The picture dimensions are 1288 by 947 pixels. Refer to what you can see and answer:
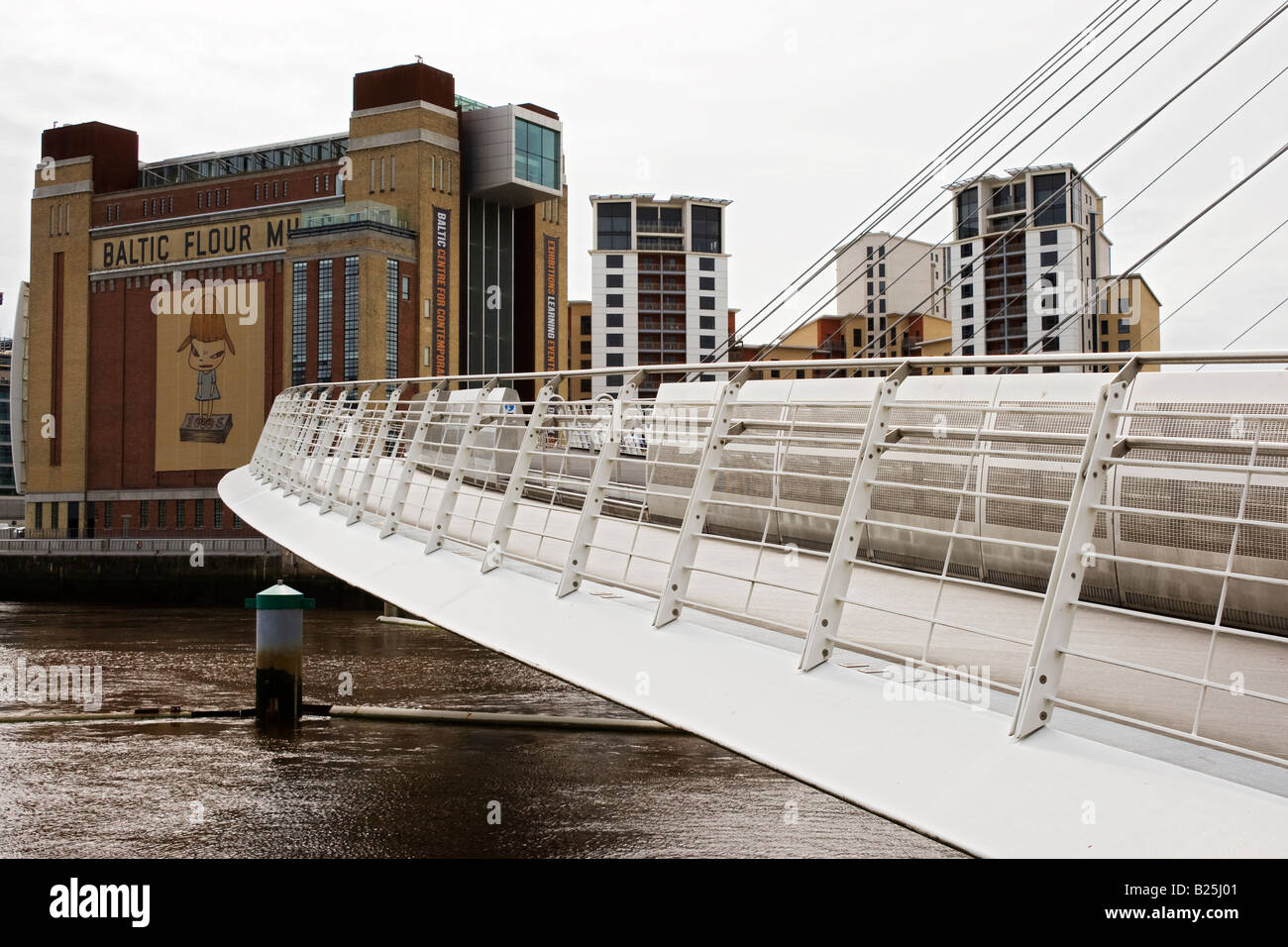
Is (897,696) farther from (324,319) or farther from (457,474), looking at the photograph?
(324,319)

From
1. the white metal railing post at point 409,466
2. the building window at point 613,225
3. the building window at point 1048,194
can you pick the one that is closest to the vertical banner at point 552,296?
the building window at point 1048,194

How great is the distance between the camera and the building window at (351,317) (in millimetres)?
52062

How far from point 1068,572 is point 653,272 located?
100 m

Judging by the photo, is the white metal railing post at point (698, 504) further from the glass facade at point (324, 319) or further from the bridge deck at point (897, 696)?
the glass facade at point (324, 319)

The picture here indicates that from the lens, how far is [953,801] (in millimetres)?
3529

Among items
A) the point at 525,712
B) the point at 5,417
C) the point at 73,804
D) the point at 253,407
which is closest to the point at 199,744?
the point at 73,804

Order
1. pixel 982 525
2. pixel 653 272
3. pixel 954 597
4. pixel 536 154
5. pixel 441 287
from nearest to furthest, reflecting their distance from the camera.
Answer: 1. pixel 954 597
2. pixel 982 525
3. pixel 441 287
4. pixel 536 154
5. pixel 653 272

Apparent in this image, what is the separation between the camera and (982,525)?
8414 millimetres

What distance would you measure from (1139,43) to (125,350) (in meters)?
57.3

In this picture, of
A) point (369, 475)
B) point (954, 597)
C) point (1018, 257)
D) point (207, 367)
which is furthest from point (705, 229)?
point (954, 597)

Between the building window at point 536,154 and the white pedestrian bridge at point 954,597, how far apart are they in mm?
46454

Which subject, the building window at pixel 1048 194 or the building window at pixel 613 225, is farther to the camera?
the building window at pixel 613 225

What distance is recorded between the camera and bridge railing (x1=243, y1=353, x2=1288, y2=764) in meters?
3.55

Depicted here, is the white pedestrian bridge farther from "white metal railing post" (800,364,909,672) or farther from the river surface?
the river surface
